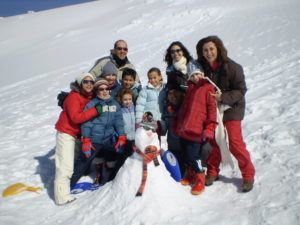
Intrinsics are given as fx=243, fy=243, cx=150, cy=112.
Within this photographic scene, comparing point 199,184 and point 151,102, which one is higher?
point 151,102

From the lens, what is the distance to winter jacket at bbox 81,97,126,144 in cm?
348

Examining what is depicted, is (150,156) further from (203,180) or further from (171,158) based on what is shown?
(203,180)

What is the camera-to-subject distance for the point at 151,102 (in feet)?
11.9

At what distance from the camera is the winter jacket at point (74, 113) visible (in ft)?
11.1

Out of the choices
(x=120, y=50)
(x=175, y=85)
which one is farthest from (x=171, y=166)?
(x=120, y=50)

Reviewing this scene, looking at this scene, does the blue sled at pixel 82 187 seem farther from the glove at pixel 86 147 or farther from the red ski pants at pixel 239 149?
the red ski pants at pixel 239 149

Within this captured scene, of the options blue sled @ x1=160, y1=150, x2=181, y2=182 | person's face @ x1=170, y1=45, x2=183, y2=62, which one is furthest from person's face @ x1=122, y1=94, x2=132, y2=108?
blue sled @ x1=160, y1=150, x2=181, y2=182

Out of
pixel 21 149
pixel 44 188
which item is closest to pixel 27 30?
pixel 21 149

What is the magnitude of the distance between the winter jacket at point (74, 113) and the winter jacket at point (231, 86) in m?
1.71

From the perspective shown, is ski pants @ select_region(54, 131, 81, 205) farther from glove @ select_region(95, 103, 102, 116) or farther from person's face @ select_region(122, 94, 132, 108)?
person's face @ select_region(122, 94, 132, 108)

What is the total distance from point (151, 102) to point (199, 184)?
1.34 metres

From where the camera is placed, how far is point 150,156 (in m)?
2.89

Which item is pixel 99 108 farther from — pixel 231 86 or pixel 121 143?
pixel 231 86

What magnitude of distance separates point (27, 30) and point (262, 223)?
3475 cm
